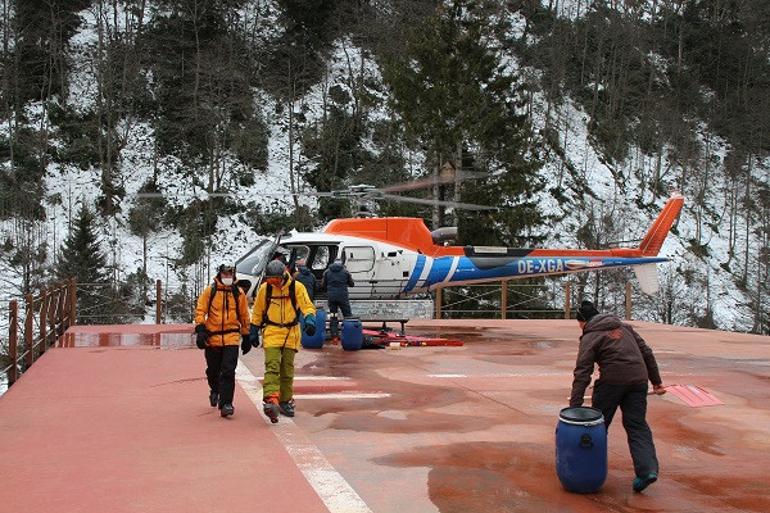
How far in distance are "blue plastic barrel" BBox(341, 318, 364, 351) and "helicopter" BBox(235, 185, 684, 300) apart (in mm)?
1835

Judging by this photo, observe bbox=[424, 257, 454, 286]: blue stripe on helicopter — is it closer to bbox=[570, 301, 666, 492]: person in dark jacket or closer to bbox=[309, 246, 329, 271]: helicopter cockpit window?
bbox=[309, 246, 329, 271]: helicopter cockpit window

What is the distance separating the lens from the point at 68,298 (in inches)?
745

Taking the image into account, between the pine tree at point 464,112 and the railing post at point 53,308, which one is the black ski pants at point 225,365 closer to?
the railing post at point 53,308

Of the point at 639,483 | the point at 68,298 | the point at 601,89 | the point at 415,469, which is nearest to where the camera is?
the point at 639,483

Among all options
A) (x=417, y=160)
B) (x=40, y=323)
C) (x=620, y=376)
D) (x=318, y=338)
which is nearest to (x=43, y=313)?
(x=40, y=323)

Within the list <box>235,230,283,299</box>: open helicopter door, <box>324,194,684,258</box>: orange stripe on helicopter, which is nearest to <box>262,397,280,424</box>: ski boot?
<box>235,230,283,299</box>: open helicopter door

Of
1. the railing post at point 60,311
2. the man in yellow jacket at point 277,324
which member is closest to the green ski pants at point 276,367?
the man in yellow jacket at point 277,324

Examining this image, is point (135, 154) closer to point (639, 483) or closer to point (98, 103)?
point (98, 103)

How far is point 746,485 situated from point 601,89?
174 ft

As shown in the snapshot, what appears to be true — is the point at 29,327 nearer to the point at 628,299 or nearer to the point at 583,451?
the point at 583,451

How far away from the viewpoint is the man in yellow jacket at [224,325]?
28.9 feet

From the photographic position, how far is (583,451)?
6.08 meters

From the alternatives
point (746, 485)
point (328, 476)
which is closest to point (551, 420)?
point (746, 485)

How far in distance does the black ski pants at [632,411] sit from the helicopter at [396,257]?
9741mm
